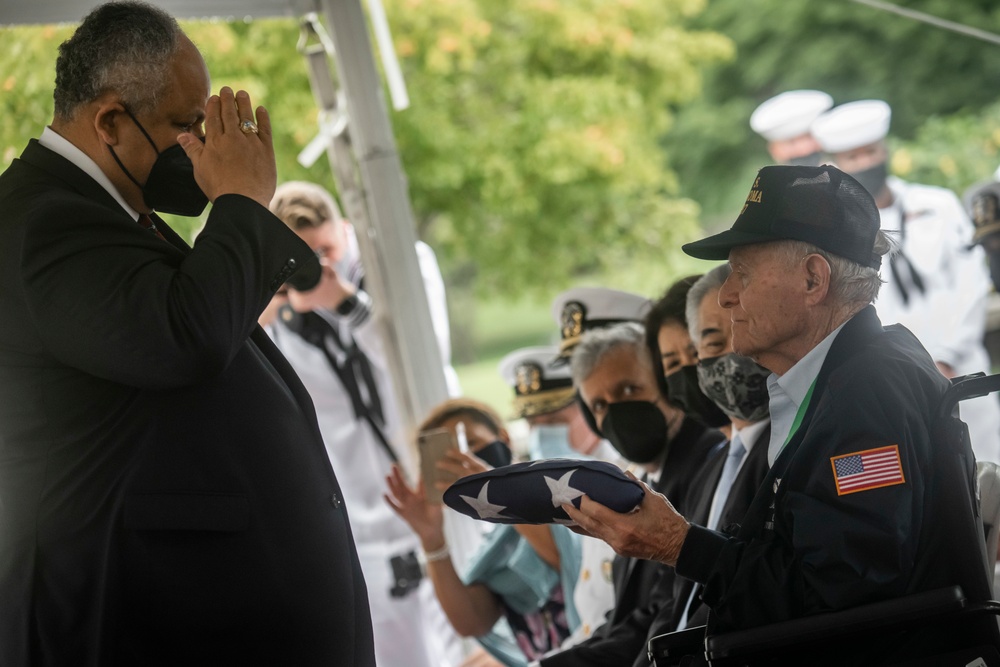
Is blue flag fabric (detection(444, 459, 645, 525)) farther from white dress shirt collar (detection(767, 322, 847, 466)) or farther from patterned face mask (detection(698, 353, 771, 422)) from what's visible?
patterned face mask (detection(698, 353, 771, 422))

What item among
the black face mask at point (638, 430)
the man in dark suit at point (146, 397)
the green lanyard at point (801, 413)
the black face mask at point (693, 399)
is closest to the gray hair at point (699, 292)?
the black face mask at point (693, 399)

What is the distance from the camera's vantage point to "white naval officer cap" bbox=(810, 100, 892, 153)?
653 cm

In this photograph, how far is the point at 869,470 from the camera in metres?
1.90

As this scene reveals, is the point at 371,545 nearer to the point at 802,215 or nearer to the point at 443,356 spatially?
the point at 443,356

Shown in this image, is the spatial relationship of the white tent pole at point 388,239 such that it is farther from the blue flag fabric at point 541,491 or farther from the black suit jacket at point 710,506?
the blue flag fabric at point 541,491

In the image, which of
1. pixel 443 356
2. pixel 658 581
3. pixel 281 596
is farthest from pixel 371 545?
pixel 281 596

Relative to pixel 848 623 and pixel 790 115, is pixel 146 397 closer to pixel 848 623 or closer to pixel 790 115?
pixel 848 623

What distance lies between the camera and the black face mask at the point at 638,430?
322 cm

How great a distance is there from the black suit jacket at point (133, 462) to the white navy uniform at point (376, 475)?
2843mm

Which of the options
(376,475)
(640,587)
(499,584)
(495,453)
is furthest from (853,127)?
(640,587)

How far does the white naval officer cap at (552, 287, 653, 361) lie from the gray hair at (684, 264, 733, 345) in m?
0.96

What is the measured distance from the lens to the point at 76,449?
1.86m

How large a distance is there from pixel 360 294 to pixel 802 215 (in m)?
2.95

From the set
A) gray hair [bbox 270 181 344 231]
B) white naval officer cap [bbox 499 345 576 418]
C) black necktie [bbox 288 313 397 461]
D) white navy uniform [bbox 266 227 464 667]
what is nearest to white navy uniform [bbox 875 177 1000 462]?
white naval officer cap [bbox 499 345 576 418]
